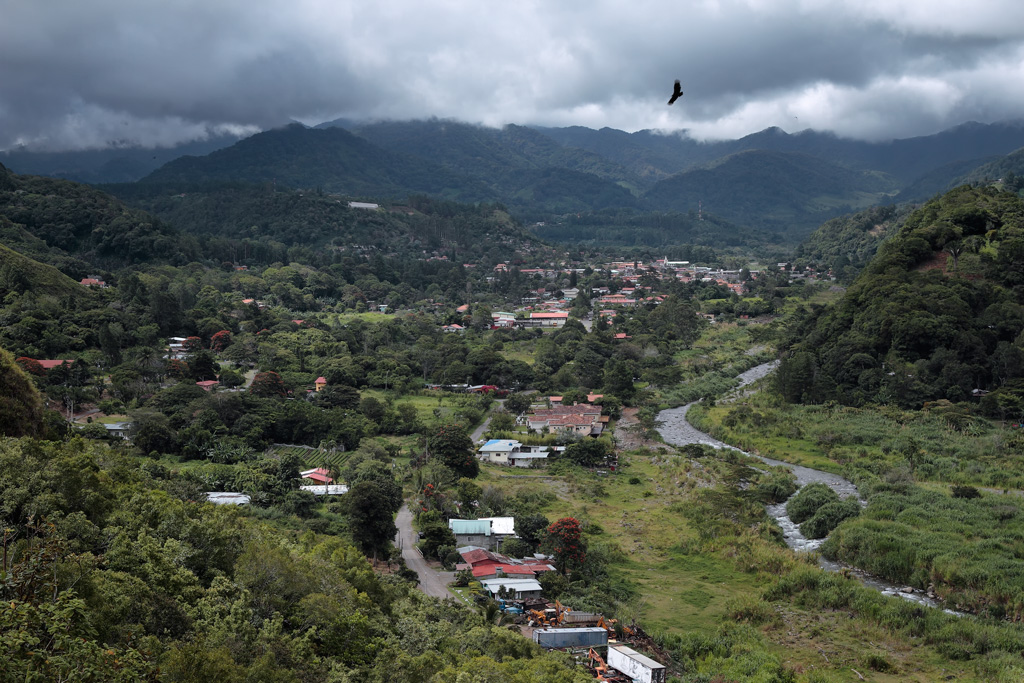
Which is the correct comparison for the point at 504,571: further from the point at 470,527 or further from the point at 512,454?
→ the point at 512,454

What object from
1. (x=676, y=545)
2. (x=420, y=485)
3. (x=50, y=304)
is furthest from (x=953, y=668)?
(x=50, y=304)

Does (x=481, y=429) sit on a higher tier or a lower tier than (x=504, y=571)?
lower

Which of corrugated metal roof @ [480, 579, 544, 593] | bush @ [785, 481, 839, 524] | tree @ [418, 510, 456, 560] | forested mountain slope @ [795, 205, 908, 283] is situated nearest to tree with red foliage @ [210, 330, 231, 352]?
tree @ [418, 510, 456, 560]

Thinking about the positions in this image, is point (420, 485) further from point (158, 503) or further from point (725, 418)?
point (725, 418)

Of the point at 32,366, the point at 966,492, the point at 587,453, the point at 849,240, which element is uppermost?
the point at 849,240

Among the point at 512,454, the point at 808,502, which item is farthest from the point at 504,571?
the point at 512,454

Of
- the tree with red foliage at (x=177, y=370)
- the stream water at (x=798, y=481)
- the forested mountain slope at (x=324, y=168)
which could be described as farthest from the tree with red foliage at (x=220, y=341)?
the forested mountain slope at (x=324, y=168)

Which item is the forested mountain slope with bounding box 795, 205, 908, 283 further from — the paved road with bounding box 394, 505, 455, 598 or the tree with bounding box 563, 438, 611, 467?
the paved road with bounding box 394, 505, 455, 598
